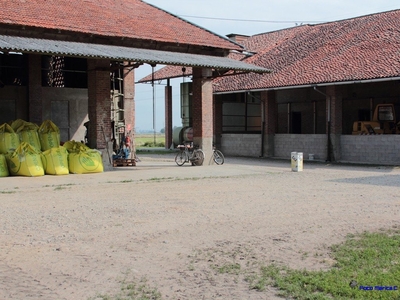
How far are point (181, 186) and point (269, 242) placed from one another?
7.02 m

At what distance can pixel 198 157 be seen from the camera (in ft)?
68.3

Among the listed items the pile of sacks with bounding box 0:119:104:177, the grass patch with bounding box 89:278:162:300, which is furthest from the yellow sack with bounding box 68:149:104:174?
the grass patch with bounding box 89:278:162:300

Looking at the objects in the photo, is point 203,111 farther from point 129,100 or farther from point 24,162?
point 24,162

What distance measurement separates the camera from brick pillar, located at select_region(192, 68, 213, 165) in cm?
2094

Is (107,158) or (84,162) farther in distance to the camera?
(107,158)

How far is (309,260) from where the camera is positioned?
6.45m

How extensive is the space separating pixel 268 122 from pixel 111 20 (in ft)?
32.4

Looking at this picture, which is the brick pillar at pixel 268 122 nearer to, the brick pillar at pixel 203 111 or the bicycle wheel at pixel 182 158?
the brick pillar at pixel 203 111

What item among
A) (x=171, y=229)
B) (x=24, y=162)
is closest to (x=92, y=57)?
(x=24, y=162)

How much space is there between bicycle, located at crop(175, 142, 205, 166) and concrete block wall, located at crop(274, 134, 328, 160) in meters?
5.88

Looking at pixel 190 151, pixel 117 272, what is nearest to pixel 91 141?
pixel 190 151

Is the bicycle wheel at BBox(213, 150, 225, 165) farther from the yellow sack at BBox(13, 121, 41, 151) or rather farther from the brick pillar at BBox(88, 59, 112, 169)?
the yellow sack at BBox(13, 121, 41, 151)

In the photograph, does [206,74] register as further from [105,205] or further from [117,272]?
[117,272]

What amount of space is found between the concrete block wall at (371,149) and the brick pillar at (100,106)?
33.1 feet
